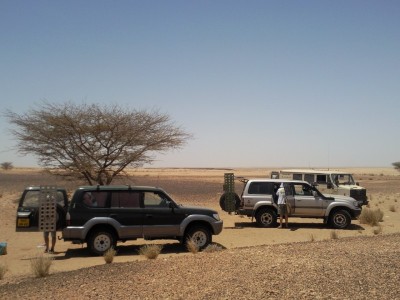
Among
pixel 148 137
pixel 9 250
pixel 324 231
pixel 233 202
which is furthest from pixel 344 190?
pixel 9 250

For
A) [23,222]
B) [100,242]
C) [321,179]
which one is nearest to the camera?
[100,242]

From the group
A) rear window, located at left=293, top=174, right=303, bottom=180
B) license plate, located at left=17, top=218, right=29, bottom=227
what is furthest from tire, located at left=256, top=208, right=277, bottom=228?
license plate, located at left=17, top=218, right=29, bottom=227

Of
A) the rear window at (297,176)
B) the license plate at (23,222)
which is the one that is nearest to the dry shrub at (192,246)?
the license plate at (23,222)

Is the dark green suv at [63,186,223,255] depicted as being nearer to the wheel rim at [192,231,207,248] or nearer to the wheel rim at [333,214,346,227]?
the wheel rim at [192,231,207,248]

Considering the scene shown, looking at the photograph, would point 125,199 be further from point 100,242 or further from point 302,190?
point 302,190

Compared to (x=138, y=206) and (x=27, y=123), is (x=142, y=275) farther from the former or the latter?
(x=27, y=123)

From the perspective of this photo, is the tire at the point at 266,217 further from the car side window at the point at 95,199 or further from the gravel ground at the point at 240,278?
the gravel ground at the point at 240,278

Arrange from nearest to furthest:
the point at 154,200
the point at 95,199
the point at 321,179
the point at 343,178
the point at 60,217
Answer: the point at 95,199 → the point at 60,217 → the point at 154,200 → the point at 321,179 → the point at 343,178

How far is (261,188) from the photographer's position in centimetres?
1784

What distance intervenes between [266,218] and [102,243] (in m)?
7.92

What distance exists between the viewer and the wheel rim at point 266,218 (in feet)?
58.0

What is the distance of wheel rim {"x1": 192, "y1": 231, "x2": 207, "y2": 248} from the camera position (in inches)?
489

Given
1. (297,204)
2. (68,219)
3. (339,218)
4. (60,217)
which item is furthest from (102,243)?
(339,218)

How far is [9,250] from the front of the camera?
43.4ft
